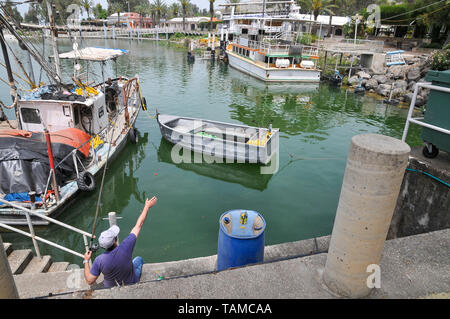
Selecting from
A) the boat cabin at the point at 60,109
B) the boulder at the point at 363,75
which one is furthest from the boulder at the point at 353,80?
the boat cabin at the point at 60,109

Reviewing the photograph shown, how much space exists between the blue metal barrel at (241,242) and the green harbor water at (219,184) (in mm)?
3690

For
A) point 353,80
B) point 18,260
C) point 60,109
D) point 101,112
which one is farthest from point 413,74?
point 18,260

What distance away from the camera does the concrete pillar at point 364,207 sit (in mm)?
2492

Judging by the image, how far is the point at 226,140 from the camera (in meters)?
13.6

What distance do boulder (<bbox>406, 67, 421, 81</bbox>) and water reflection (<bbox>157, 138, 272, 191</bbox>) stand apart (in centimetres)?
2477

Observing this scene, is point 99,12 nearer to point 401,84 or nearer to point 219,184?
point 401,84

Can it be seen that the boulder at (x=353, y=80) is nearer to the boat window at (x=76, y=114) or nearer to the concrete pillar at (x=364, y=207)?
the boat window at (x=76, y=114)

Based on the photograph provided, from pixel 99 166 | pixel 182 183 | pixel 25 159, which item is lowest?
pixel 182 183

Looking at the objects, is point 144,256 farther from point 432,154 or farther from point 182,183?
point 432,154

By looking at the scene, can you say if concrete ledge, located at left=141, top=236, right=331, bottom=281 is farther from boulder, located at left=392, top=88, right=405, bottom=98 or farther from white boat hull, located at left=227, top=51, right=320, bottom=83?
white boat hull, located at left=227, top=51, right=320, bottom=83

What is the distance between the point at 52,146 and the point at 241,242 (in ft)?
27.0

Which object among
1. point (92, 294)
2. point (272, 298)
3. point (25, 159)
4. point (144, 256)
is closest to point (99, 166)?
point (25, 159)

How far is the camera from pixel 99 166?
1166 centimetres
